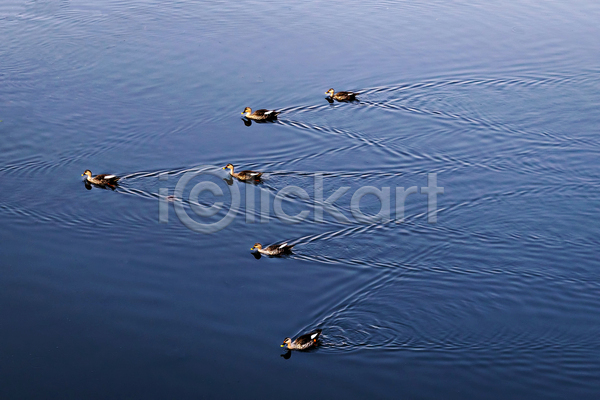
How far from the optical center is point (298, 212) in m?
18.1

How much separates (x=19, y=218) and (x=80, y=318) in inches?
196

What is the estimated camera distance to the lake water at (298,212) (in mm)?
13258

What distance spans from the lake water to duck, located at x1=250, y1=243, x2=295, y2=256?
0.20 m

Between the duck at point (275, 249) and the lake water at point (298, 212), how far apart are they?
0.20m

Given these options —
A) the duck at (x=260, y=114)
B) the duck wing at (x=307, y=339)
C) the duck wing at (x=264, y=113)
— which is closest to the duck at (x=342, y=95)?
the duck at (x=260, y=114)

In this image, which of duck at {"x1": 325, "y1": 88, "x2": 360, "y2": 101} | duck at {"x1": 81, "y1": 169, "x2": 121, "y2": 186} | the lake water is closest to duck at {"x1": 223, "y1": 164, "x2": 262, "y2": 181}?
Result: the lake water

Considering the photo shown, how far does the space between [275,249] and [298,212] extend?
195 cm

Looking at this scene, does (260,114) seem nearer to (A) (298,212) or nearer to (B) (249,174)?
(B) (249,174)

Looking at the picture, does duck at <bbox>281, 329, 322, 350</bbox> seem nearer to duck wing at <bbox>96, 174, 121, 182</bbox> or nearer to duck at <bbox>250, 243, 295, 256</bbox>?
duck at <bbox>250, 243, 295, 256</bbox>

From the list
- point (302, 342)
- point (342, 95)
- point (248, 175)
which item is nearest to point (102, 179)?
point (248, 175)

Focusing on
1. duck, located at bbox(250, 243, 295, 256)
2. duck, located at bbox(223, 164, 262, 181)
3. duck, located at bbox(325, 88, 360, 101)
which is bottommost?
duck, located at bbox(250, 243, 295, 256)

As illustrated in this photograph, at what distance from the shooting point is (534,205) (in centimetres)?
→ 1833

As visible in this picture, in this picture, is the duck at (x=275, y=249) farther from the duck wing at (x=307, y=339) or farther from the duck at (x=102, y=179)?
the duck at (x=102, y=179)

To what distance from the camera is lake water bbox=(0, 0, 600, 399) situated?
13258mm
